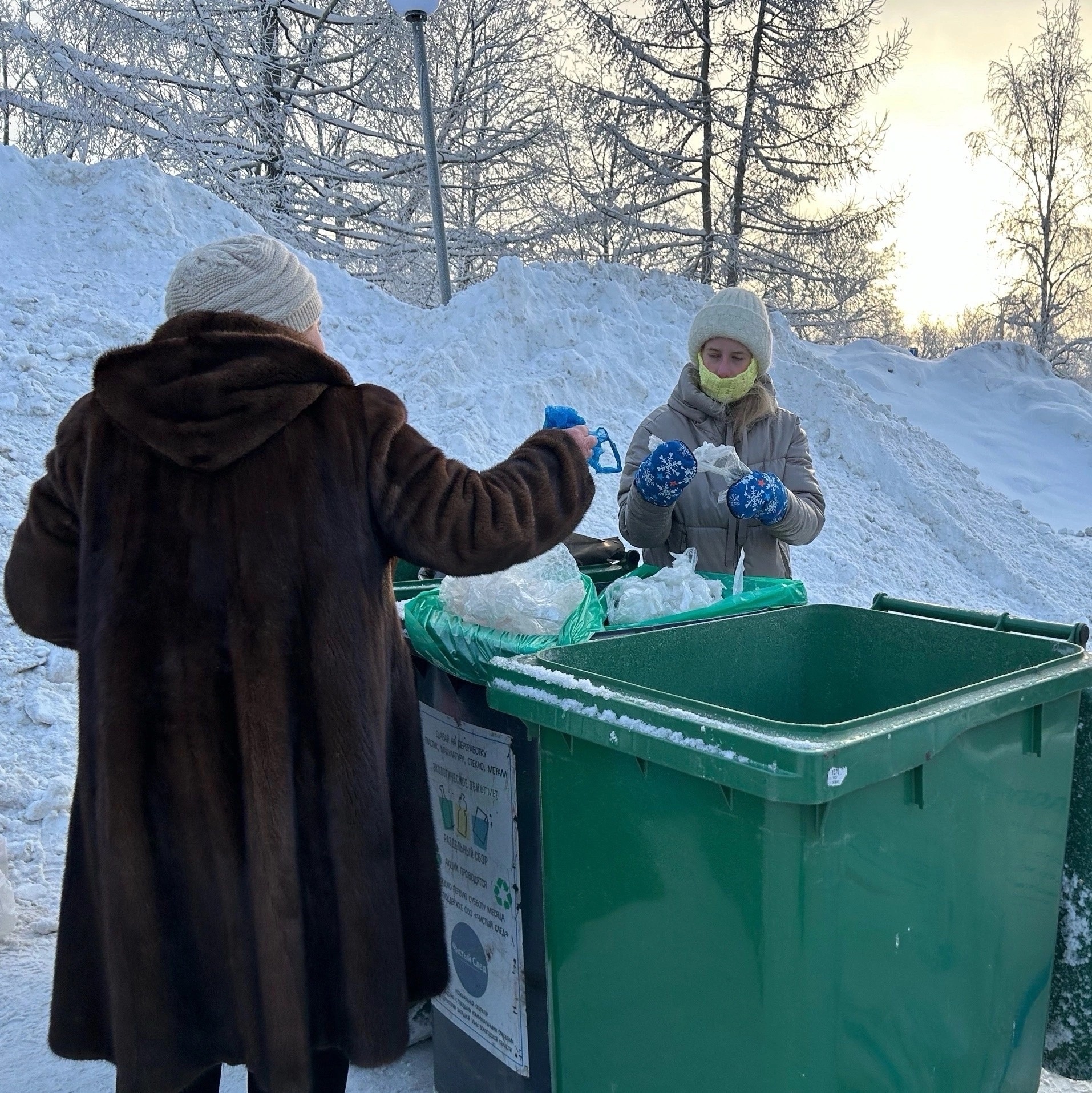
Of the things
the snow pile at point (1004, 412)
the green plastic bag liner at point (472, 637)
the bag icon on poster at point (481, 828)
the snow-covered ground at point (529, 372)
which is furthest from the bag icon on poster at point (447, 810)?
the snow pile at point (1004, 412)

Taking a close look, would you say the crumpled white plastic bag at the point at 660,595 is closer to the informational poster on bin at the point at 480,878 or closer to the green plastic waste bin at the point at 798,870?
the green plastic waste bin at the point at 798,870

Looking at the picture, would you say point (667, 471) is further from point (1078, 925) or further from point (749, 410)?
point (1078, 925)

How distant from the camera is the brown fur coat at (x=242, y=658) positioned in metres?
1.62

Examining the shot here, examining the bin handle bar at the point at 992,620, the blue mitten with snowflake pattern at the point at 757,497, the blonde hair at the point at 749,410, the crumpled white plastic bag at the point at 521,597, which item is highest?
the blonde hair at the point at 749,410

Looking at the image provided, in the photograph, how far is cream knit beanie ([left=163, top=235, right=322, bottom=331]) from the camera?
169cm

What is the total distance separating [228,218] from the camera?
10.0m

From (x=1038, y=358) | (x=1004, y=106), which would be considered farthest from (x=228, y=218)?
(x=1004, y=106)

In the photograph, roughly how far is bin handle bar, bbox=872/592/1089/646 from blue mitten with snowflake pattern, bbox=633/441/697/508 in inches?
26.0

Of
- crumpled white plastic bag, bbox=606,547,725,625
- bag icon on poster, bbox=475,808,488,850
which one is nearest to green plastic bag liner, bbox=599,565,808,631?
crumpled white plastic bag, bbox=606,547,725,625

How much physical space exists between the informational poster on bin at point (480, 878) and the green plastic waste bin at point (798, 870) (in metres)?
0.13

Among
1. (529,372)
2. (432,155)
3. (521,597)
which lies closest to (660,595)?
(521,597)

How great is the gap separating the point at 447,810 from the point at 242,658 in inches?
31.9

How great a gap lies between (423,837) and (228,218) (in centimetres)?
960

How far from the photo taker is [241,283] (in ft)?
5.56
